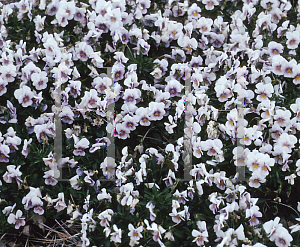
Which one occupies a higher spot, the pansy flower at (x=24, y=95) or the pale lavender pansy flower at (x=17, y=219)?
the pansy flower at (x=24, y=95)

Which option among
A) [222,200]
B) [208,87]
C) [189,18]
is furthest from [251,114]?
[189,18]

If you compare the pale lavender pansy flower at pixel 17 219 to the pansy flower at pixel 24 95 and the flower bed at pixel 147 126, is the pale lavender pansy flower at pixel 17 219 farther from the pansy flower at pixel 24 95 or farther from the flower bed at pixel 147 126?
the pansy flower at pixel 24 95

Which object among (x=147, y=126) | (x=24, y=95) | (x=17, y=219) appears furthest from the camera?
(x=147, y=126)

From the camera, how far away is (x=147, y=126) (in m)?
3.97

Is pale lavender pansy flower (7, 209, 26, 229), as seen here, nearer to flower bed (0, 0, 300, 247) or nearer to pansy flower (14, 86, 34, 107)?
flower bed (0, 0, 300, 247)

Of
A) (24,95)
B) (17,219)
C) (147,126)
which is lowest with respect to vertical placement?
(17,219)

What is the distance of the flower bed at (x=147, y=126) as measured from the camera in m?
3.19

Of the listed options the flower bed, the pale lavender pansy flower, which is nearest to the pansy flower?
the flower bed

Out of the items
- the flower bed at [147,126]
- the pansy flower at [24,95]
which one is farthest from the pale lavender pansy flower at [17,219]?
the pansy flower at [24,95]

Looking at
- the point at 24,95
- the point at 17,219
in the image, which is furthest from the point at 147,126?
the point at 17,219

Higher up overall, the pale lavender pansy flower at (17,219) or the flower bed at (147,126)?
the flower bed at (147,126)

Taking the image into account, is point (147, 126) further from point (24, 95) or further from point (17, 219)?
point (17, 219)

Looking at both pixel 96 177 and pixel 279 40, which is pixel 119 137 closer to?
pixel 96 177

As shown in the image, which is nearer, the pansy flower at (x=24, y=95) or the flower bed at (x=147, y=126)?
the flower bed at (x=147, y=126)
